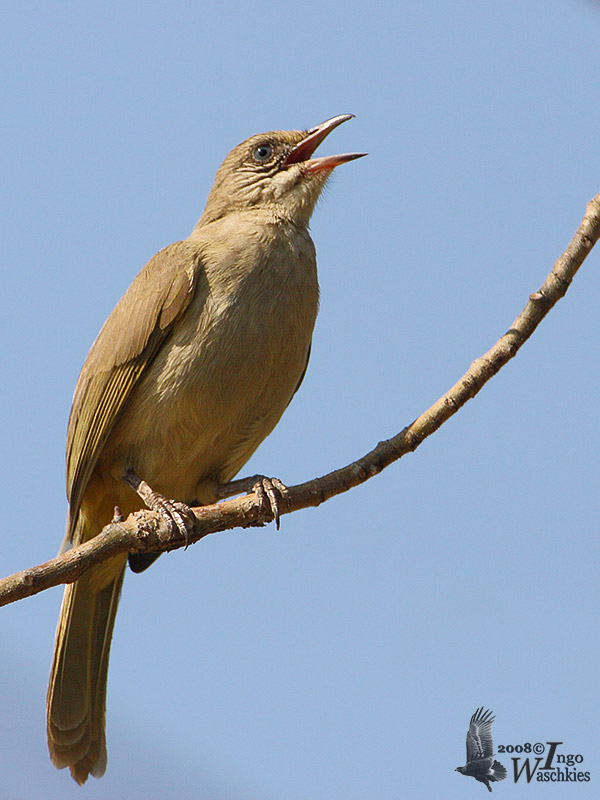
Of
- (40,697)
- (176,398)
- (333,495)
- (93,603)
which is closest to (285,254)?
(176,398)

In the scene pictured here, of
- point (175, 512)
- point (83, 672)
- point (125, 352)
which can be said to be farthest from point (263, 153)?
point (83, 672)

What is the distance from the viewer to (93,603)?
5.49 meters

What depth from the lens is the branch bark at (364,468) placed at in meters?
3.76

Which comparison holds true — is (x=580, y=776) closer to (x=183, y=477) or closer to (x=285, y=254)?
(x=183, y=477)

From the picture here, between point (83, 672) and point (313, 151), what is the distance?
11.3 feet

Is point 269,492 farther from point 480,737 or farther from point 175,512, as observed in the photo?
point 480,737

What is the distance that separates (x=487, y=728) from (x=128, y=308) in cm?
358

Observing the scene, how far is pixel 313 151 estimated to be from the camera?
235 inches

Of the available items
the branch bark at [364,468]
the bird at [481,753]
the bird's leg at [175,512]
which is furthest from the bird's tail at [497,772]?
the bird's leg at [175,512]

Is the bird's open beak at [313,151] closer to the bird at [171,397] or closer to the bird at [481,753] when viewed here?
the bird at [171,397]

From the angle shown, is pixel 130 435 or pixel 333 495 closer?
pixel 333 495

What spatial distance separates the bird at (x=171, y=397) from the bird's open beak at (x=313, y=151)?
25 mm

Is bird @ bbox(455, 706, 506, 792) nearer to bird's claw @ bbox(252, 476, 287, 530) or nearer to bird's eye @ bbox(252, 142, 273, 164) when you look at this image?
bird's claw @ bbox(252, 476, 287, 530)

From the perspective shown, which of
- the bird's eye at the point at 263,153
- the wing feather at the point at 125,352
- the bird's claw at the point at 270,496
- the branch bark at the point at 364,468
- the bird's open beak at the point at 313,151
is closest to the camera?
the branch bark at the point at 364,468
